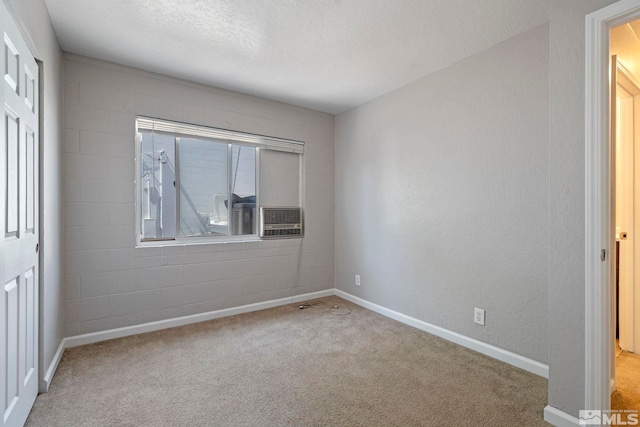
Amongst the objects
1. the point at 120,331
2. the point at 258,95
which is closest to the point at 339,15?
the point at 258,95

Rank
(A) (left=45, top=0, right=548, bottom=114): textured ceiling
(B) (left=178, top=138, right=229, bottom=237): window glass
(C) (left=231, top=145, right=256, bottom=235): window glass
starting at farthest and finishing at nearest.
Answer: (C) (left=231, top=145, right=256, bottom=235): window glass < (B) (left=178, top=138, right=229, bottom=237): window glass < (A) (left=45, top=0, right=548, bottom=114): textured ceiling

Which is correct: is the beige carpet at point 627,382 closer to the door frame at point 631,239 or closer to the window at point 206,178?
the door frame at point 631,239

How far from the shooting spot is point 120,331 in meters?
2.86

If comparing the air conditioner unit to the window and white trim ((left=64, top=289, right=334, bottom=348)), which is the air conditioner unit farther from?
white trim ((left=64, top=289, right=334, bottom=348))

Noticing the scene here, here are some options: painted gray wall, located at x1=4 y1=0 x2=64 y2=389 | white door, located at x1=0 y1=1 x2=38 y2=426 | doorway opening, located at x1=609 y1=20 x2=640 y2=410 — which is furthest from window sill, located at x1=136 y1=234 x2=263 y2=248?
doorway opening, located at x1=609 y1=20 x2=640 y2=410

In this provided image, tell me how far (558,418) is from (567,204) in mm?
1155

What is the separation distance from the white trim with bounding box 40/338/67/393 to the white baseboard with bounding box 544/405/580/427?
3.02 m

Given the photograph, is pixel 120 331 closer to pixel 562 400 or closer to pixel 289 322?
pixel 289 322

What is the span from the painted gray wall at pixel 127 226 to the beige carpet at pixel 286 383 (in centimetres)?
35

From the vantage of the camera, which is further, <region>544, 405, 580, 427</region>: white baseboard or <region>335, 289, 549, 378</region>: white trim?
<region>335, 289, 549, 378</region>: white trim

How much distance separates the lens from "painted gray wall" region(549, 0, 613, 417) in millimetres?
1604

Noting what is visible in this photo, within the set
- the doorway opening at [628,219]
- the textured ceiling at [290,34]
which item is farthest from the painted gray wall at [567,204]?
the doorway opening at [628,219]

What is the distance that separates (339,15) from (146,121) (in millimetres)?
2065

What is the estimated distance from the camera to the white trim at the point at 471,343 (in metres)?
2.24
